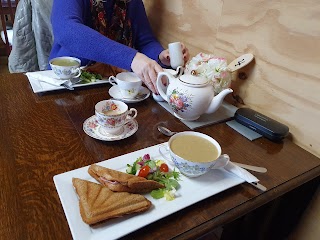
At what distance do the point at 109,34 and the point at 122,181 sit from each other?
0.90m

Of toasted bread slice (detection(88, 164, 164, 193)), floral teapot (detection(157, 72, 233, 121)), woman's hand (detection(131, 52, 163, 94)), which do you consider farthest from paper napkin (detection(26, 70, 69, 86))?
toasted bread slice (detection(88, 164, 164, 193))

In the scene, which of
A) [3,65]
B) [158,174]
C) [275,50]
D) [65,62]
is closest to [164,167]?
[158,174]

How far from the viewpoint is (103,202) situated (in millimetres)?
435

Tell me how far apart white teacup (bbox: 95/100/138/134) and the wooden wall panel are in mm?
446

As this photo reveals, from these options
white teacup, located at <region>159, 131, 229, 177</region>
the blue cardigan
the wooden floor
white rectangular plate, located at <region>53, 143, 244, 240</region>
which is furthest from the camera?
the wooden floor

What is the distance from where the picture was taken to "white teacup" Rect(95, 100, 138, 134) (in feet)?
2.10

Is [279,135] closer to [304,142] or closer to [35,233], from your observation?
[304,142]

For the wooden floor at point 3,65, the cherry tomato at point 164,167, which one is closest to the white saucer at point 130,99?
the cherry tomato at point 164,167

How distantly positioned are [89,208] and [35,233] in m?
0.09

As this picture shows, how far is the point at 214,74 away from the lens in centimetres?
84

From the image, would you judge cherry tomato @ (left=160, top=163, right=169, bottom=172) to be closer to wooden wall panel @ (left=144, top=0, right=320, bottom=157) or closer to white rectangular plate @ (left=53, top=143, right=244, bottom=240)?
white rectangular plate @ (left=53, top=143, right=244, bottom=240)

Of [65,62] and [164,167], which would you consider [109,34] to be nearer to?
[65,62]

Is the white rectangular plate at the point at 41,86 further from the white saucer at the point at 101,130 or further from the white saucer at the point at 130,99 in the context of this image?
the white saucer at the point at 101,130

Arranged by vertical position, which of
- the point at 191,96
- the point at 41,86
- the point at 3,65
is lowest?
the point at 3,65
